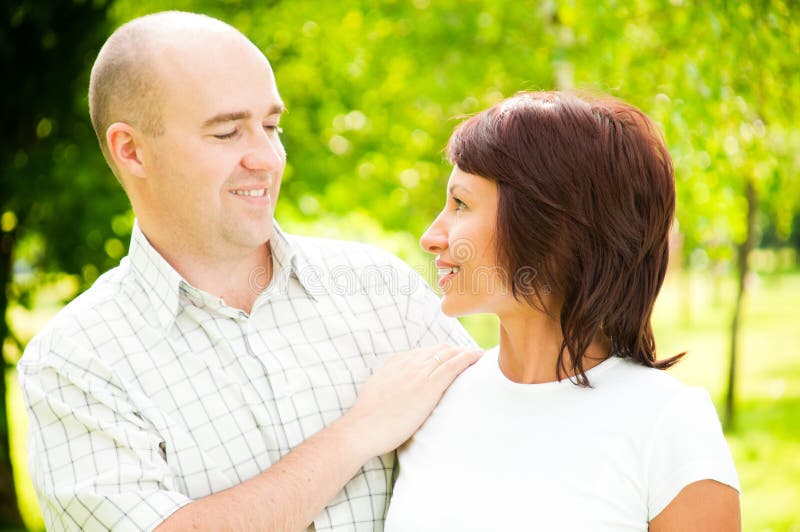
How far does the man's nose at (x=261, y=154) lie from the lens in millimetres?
2262

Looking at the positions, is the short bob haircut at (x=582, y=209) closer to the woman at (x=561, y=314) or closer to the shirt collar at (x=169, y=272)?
the woman at (x=561, y=314)

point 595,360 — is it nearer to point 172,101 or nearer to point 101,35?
point 172,101

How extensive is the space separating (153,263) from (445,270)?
2.62ft

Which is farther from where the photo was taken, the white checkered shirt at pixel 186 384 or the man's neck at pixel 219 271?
the man's neck at pixel 219 271

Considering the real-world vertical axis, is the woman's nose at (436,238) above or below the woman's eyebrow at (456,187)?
below

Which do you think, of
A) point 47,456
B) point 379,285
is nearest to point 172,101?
point 379,285

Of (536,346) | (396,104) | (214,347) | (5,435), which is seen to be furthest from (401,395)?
(396,104)

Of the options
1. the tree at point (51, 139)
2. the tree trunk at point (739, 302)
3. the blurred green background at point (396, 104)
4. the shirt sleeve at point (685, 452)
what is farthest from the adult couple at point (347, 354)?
the tree trunk at point (739, 302)

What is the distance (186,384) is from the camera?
2105 millimetres

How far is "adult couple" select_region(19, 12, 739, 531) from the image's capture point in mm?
1876

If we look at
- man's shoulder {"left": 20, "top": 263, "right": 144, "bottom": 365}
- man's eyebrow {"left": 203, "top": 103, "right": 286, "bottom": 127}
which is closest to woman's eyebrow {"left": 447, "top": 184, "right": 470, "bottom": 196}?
man's eyebrow {"left": 203, "top": 103, "right": 286, "bottom": 127}

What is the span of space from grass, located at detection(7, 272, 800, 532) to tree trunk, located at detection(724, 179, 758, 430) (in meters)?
0.27

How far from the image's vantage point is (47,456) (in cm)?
197

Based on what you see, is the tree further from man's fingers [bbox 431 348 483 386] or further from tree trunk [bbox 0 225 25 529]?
man's fingers [bbox 431 348 483 386]
